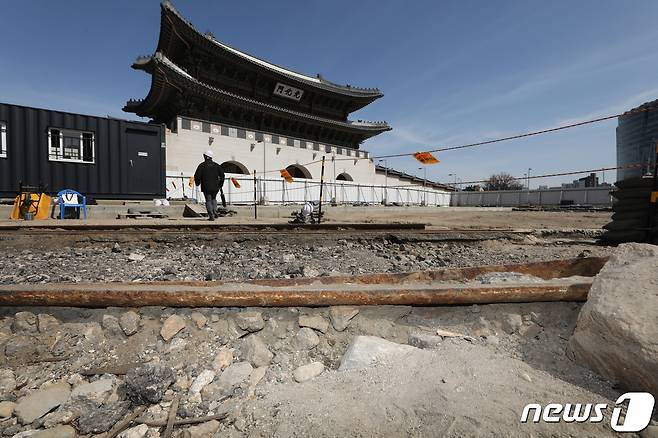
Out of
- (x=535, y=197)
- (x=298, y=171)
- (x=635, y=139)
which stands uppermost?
(x=635, y=139)

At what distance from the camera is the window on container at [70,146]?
11.5 meters

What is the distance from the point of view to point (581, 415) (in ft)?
3.99

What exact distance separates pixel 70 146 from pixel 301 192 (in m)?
16.3

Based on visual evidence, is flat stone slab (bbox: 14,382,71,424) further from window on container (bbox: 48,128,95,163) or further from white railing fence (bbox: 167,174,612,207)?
white railing fence (bbox: 167,174,612,207)

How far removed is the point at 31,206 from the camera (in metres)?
8.66

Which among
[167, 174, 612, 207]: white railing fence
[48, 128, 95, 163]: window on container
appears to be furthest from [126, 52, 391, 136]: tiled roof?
[48, 128, 95, 163]: window on container

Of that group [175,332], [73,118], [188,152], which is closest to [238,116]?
[188,152]

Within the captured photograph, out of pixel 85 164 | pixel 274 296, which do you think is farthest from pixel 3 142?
pixel 274 296

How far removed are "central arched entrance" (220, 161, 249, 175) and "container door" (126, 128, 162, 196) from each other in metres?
11.9

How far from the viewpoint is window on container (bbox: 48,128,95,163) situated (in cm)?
1150

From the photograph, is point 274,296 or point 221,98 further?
point 221,98

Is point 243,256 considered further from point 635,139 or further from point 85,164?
point 635,139

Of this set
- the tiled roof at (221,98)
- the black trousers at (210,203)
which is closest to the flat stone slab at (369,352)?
the black trousers at (210,203)

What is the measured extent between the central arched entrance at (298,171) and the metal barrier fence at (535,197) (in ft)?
82.3
